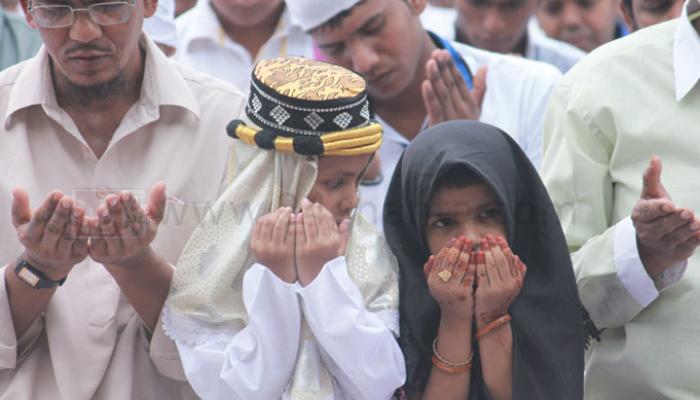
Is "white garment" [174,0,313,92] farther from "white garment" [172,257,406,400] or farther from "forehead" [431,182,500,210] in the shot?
"white garment" [172,257,406,400]

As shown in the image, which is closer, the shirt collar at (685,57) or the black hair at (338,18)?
the shirt collar at (685,57)

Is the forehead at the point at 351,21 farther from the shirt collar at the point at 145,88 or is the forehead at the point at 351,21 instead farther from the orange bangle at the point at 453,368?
the orange bangle at the point at 453,368

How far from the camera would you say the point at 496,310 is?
4133mm

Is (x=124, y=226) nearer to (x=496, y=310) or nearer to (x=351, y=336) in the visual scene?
(x=351, y=336)

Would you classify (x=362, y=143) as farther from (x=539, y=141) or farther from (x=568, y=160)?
(x=539, y=141)

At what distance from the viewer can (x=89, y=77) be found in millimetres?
4496

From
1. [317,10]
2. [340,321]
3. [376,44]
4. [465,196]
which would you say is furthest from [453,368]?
[317,10]

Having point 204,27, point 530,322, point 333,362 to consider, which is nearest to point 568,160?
point 530,322

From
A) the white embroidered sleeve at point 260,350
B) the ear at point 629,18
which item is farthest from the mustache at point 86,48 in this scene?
the ear at point 629,18

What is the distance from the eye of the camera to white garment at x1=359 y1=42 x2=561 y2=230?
19.3 ft

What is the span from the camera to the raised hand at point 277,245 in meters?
4.07

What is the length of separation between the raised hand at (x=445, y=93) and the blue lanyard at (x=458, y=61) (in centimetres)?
26

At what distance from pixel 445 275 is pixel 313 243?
0.38 meters

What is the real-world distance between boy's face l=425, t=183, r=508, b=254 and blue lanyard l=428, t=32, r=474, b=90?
5.53 ft
